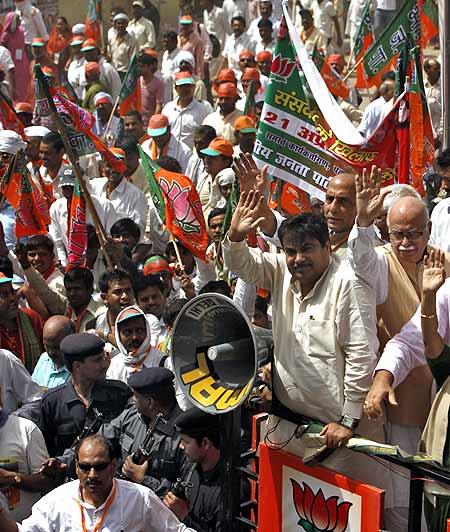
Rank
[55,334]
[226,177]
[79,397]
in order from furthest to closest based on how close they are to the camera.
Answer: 1. [226,177]
2. [55,334]
3. [79,397]

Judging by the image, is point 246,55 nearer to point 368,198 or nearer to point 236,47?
point 236,47

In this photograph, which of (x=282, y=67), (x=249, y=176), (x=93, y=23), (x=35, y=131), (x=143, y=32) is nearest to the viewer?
(x=249, y=176)

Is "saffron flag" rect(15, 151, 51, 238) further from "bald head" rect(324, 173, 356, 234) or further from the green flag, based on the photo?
"bald head" rect(324, 173, 356, 234)

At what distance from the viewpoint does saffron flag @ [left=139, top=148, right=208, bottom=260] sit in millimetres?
8461

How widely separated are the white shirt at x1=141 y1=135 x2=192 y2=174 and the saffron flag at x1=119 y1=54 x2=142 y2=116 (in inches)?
20.2

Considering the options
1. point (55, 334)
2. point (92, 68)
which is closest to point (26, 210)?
point (55, 334)

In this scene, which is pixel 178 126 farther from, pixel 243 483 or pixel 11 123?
pixel 243 483

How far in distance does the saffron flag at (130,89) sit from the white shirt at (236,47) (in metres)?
3.62

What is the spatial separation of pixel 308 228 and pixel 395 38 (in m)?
5.26

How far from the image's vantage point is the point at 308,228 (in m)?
5.25

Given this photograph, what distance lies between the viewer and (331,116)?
7.38m

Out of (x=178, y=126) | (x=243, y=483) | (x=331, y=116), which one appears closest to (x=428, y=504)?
(x=243, y=483)

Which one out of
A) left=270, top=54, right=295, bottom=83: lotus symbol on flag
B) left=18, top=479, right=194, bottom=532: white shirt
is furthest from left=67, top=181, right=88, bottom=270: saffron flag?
left=18, top=479, right=194, bottom=532: white shirt

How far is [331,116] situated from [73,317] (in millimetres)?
2446
